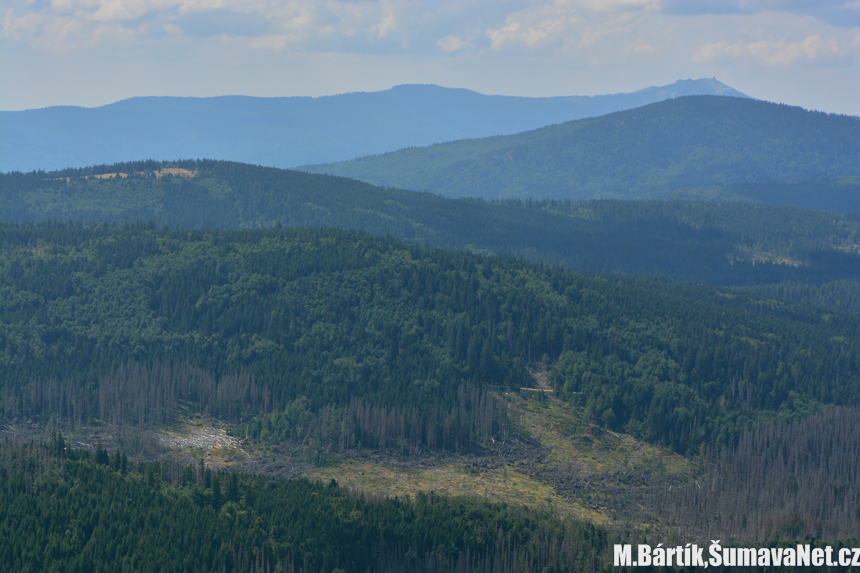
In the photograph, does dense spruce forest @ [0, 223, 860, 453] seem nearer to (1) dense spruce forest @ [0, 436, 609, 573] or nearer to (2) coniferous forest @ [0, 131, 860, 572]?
(2) coniferous forest @ [0, 131, 860, 572]

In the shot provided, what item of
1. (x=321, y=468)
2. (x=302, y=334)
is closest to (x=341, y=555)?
(x=321, y=468)

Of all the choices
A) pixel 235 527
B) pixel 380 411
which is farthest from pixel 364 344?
pixel 235 527

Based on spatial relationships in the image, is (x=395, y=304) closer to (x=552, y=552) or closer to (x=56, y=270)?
(x=56, y=270)

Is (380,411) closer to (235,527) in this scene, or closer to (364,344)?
(364,344)

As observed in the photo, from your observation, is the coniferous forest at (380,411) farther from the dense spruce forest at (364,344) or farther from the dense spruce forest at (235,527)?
the dense spruce forest at (364,344)

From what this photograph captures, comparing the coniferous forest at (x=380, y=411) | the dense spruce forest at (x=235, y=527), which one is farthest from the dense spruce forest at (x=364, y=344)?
the dense spruce forest at (x=235, y=527)

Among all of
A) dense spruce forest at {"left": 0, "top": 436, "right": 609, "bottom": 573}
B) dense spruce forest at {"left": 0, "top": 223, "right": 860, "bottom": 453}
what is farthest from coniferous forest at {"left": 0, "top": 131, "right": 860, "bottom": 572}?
dense spruce forest at {"left": 0, "top": 223, "right": 860, "bottom": 453}
